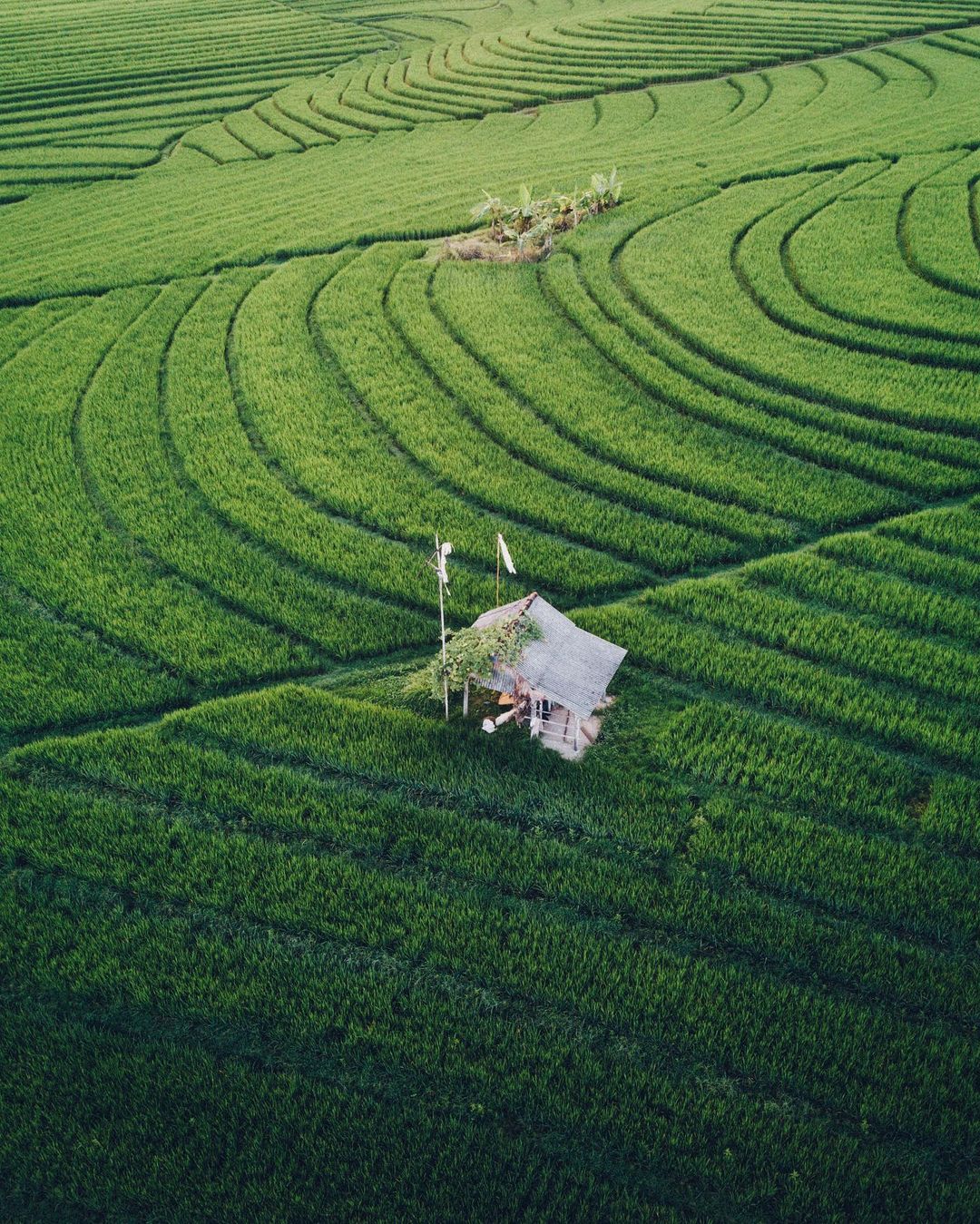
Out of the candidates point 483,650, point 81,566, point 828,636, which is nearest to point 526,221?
point 81,566

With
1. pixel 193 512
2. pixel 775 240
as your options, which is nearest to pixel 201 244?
pixel 193 512

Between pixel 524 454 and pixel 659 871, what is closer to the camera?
pixel 659 871

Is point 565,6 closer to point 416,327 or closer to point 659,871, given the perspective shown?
point 416,327

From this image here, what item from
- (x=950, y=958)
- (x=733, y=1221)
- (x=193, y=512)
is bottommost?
(x=733, y=1221)

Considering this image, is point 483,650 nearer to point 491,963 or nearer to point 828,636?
point 491,963

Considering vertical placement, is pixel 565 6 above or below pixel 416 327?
above

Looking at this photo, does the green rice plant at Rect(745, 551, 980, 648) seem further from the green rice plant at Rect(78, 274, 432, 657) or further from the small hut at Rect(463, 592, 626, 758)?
the green rice plant at Rect(78, 274, 432, 657)

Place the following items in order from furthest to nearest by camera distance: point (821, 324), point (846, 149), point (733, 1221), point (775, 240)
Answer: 1. point (846, 149)
2. point (775, 240)
3. point (821, 324)
4. point (733, 1221)

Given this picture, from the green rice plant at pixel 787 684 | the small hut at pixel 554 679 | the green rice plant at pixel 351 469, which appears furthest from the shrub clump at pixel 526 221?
the small hut at pixel 554 679

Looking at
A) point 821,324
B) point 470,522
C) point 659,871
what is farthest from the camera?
point 821,324
